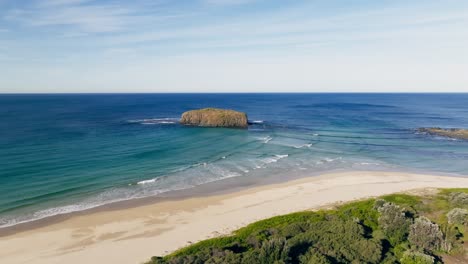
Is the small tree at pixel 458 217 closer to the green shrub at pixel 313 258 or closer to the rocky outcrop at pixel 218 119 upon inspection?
the green shrub at pixel 313 258

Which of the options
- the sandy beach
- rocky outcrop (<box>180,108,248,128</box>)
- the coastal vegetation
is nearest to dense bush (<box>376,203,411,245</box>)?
the coastal vegetation

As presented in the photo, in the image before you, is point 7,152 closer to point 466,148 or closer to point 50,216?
point 50,216

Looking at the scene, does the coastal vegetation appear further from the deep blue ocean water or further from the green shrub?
the deep blue ocean water

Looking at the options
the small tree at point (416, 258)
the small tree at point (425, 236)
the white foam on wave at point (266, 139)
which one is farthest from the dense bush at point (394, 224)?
the white foam on wave at point (266, 139)

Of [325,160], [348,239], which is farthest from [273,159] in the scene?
[348,239]

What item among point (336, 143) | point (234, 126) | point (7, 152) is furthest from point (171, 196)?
point (234, 126)

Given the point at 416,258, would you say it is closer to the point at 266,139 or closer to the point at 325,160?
the point at 325,160
